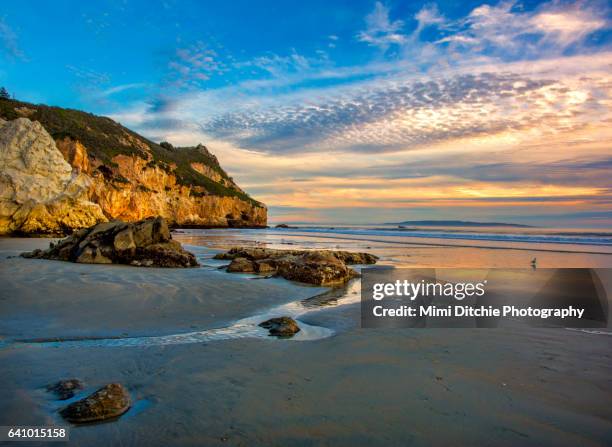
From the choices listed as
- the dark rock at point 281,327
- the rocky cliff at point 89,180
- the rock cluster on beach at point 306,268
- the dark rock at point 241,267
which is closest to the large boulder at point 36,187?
the rocky cliff at point 89,180

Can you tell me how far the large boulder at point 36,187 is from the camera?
2889 centimetres

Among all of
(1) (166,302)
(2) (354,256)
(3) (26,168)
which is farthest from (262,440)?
(3) (26,168)

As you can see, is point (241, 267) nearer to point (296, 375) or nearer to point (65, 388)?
point (296, 375)

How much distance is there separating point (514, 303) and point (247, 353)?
5.93 metres

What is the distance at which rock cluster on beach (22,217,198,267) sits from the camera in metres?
12.4

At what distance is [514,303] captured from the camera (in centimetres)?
787

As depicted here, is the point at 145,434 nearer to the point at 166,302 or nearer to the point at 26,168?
the point at 166,302

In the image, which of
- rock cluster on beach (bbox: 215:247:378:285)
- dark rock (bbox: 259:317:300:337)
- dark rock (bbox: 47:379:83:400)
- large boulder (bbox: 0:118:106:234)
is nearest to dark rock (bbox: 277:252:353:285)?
rock cluster on beach (bbox: 215:247:378:285)

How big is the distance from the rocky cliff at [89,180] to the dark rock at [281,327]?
31.0 meters

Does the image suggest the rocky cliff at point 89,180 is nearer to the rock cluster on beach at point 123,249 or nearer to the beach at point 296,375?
the rock cluster on beach at point 123,249

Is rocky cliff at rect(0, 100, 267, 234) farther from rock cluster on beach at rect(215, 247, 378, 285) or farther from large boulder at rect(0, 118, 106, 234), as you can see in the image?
rock cluster on beach at rect(215, 247, 378, 285)

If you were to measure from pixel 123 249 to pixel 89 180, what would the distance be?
1075 inches

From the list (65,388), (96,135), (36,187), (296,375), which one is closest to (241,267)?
(296,375)

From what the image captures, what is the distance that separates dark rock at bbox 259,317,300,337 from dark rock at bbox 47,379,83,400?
264 centimetres
